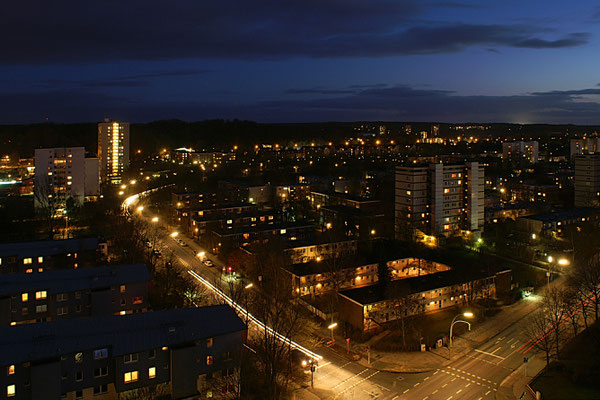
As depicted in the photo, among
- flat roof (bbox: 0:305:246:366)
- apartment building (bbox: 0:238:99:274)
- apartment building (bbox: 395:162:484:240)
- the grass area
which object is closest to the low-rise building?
the grass area

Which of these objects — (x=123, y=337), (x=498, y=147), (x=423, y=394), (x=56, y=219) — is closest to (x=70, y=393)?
(x=123, y=337)

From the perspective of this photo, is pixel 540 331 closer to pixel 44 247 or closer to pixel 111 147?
pixel 44 247

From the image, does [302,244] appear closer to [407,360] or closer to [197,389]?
[407,360]

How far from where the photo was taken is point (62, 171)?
28.4m

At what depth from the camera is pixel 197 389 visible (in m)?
8.39

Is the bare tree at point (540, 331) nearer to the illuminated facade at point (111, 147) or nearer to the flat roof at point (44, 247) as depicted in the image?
the flat roof at point (44, 247)

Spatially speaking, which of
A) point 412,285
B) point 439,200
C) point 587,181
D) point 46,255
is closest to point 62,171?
point 46,255

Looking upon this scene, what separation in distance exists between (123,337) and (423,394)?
19.7 feet

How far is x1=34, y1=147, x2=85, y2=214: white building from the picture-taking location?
2781cm

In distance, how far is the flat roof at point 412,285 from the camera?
12.2 m

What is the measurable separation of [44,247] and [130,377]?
354 inches

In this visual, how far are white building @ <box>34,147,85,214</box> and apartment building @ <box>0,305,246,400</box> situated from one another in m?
21.0

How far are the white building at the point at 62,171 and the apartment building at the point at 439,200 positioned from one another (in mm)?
19609

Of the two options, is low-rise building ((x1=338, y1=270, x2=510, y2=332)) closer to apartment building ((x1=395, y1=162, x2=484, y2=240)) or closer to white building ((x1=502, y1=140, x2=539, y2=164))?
apartment building ((x1=395, y1=162, x2=484, y2=240))
